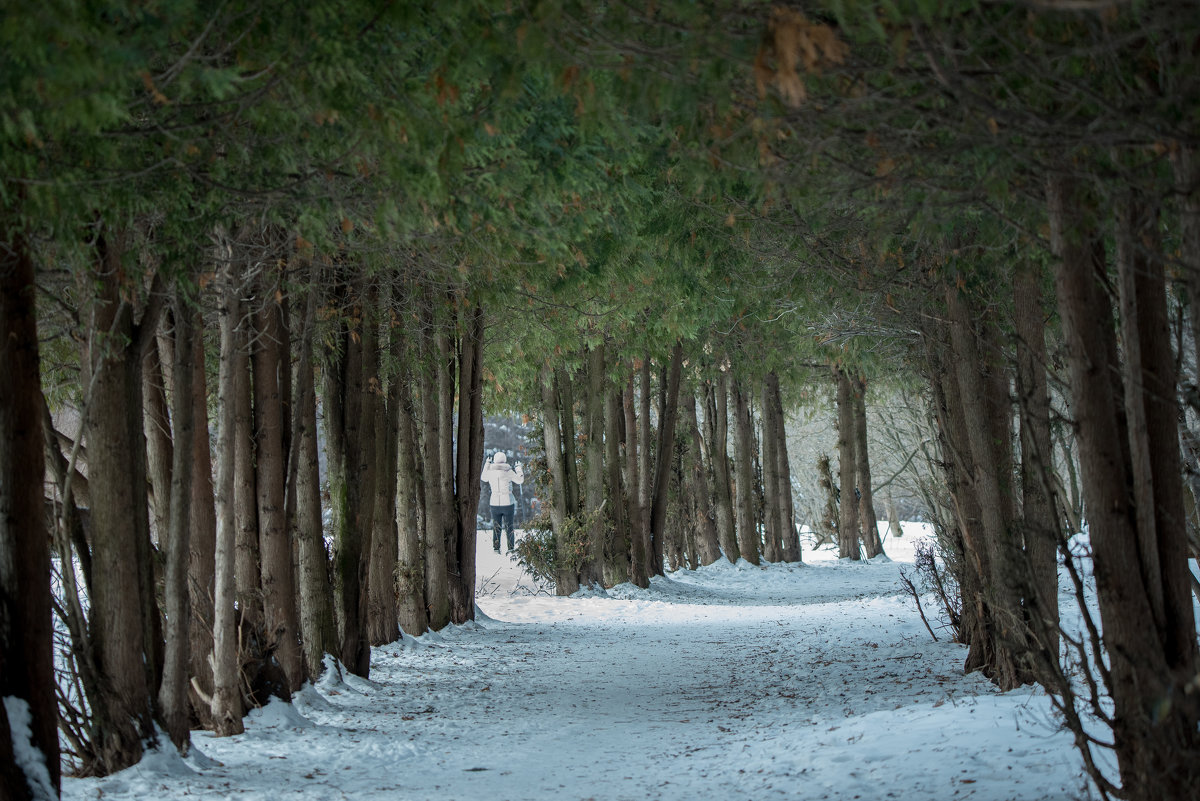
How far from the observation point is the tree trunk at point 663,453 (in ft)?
61.6

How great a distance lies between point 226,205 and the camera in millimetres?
5355

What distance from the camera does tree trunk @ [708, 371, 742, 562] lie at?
78.0ft

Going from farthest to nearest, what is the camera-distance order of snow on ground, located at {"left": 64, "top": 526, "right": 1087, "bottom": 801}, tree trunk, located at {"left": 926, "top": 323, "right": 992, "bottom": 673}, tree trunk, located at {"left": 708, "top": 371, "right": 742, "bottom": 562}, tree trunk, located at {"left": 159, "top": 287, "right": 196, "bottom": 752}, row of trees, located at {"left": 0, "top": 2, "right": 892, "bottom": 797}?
tree trunk, located at {"left": 708, "top": 371, "right": 742, "bottom": 562}
tree trunk, located at {"left": 926, "top": 323, "right": 992, "bottom": 673}
tree trunk, located at {"left": 159, "top": 287, "right": 196, "bottom": 752}
snow on ground, located at {"left": 64, "top": 526, "right": 1087, "bottom": 801}
row of trees, located at {"left": 0, "top": 2, "right": 892, "bottom": 797}

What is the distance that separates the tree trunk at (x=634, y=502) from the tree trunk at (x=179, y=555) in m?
12.8

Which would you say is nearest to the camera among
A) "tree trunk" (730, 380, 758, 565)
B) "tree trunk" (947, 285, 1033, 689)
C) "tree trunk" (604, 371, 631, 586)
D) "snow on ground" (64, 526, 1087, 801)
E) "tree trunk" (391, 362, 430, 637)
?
"snow on ground" (64, 526, 1087, 801)

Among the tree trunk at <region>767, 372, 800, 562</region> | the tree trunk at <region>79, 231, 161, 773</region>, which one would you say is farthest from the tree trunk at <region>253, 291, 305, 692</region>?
the tree trunk at <region>767, 372, 800, 562</region>

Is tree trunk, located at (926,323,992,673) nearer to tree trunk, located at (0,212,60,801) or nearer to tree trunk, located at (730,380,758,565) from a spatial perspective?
tree trunk, located at (0,212,60,801)

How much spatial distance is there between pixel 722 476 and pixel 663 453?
504 cm

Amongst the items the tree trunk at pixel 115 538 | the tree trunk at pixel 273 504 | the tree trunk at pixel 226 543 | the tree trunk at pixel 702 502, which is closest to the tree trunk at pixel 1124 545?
the tree trunk at pixel 115 538

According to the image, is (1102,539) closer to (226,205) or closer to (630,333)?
(226,205)

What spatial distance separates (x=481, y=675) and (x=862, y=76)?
833 centimetres

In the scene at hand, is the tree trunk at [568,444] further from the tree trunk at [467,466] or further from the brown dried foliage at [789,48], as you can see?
the brown dried foliage at [789,48]

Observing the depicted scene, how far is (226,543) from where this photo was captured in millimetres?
6840

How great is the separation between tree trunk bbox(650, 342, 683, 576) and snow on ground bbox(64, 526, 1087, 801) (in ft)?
17.9
